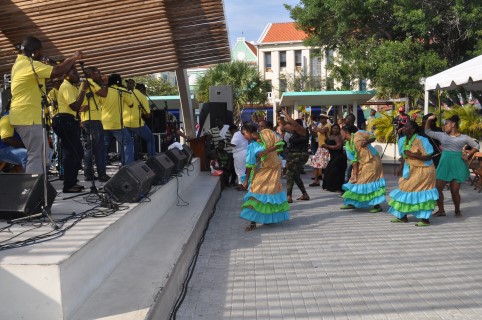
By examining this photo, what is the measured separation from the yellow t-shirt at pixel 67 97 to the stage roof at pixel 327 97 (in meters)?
13.7

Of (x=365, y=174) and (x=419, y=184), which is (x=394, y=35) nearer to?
(x=365, y=174)

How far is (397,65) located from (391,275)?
12793mm

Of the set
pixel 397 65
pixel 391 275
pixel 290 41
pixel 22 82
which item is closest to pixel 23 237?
pixel 22 82

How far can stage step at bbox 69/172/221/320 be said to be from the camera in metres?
3.69

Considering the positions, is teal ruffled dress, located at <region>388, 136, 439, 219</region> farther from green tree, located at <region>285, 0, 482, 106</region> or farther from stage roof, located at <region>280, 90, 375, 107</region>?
stage roof, located at <region>280, 90, 375, 107</region>

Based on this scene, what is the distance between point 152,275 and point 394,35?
1764 centimetres

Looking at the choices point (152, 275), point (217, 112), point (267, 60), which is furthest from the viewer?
point (267, 60)

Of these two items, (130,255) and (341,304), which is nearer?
(341,304)

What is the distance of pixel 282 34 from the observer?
187ft

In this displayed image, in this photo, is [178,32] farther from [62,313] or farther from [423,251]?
[62,313]

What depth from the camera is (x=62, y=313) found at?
344cm

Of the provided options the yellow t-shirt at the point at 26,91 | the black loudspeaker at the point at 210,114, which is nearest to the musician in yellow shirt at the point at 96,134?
the yellow t-shirt at the point at 26,91

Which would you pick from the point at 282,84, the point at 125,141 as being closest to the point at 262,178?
the point at 125,141

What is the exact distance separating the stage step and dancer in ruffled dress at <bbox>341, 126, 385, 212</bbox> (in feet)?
10.1
